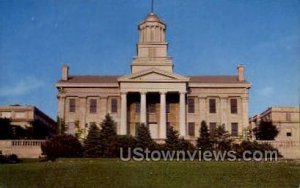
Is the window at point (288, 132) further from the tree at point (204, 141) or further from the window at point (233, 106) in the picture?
the tree at point (204, 141)

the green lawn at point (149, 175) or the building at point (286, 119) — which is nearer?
the green lawn at point (149, 175)

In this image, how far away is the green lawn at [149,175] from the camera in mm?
27938

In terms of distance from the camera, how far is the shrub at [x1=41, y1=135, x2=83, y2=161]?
143 ft

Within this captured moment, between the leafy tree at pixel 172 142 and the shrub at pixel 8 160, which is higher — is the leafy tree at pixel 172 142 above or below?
above

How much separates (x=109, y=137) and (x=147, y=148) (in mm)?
3727

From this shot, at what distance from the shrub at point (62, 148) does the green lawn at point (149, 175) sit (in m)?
9.26

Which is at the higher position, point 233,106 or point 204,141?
point 233,106

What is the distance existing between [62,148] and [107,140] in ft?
13.9

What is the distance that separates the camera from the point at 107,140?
46.3 meters

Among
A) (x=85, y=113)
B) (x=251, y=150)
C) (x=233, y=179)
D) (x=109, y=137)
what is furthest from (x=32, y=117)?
(x=233, y=179)

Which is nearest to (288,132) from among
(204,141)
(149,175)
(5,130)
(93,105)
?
(93,105)

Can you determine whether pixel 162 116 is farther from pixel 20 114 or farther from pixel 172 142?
pixel 20 114

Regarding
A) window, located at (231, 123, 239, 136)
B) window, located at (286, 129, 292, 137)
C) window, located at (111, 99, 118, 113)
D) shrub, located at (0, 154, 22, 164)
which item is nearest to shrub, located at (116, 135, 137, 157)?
shrub, located at (0, 154, 22, 164)

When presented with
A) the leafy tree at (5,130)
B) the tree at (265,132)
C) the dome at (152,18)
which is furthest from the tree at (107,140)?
the dome at (152,18)
